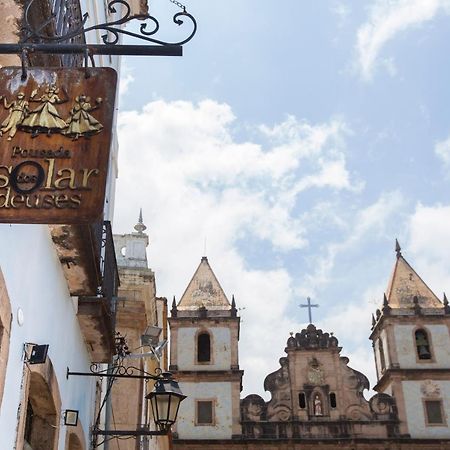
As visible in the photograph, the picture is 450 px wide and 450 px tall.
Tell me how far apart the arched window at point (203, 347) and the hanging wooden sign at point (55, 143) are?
88.5 feet

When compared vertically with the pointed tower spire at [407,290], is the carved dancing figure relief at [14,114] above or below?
below

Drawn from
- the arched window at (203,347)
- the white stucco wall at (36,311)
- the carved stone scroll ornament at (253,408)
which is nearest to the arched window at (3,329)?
the white stucco wall at (36,311)

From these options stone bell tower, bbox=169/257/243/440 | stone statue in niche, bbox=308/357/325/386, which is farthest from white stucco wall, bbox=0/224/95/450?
stone statue in niche, bbox=308/357/325/386

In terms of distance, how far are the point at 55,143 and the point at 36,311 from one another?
7.36 ft

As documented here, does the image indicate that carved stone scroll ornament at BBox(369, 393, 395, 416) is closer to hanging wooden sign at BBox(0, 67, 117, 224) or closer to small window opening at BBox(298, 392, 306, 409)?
small window opening at BBox(298, 392, 306, 409)

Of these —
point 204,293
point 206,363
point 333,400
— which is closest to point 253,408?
point 206,363

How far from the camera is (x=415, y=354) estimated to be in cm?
3016

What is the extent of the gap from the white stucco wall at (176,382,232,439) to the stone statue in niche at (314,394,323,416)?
3.79 m

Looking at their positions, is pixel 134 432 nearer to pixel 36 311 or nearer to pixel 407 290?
pixel 36 311

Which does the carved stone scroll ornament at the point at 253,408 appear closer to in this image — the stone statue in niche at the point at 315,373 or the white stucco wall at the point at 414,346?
the stone statue in niche at the point at 315,373

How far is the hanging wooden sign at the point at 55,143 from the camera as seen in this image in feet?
11.2

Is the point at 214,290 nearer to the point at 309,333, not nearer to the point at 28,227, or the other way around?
the point at 309,333

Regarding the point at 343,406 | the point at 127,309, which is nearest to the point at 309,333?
the point at 343,406

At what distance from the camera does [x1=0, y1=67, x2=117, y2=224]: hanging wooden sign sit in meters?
3.41
